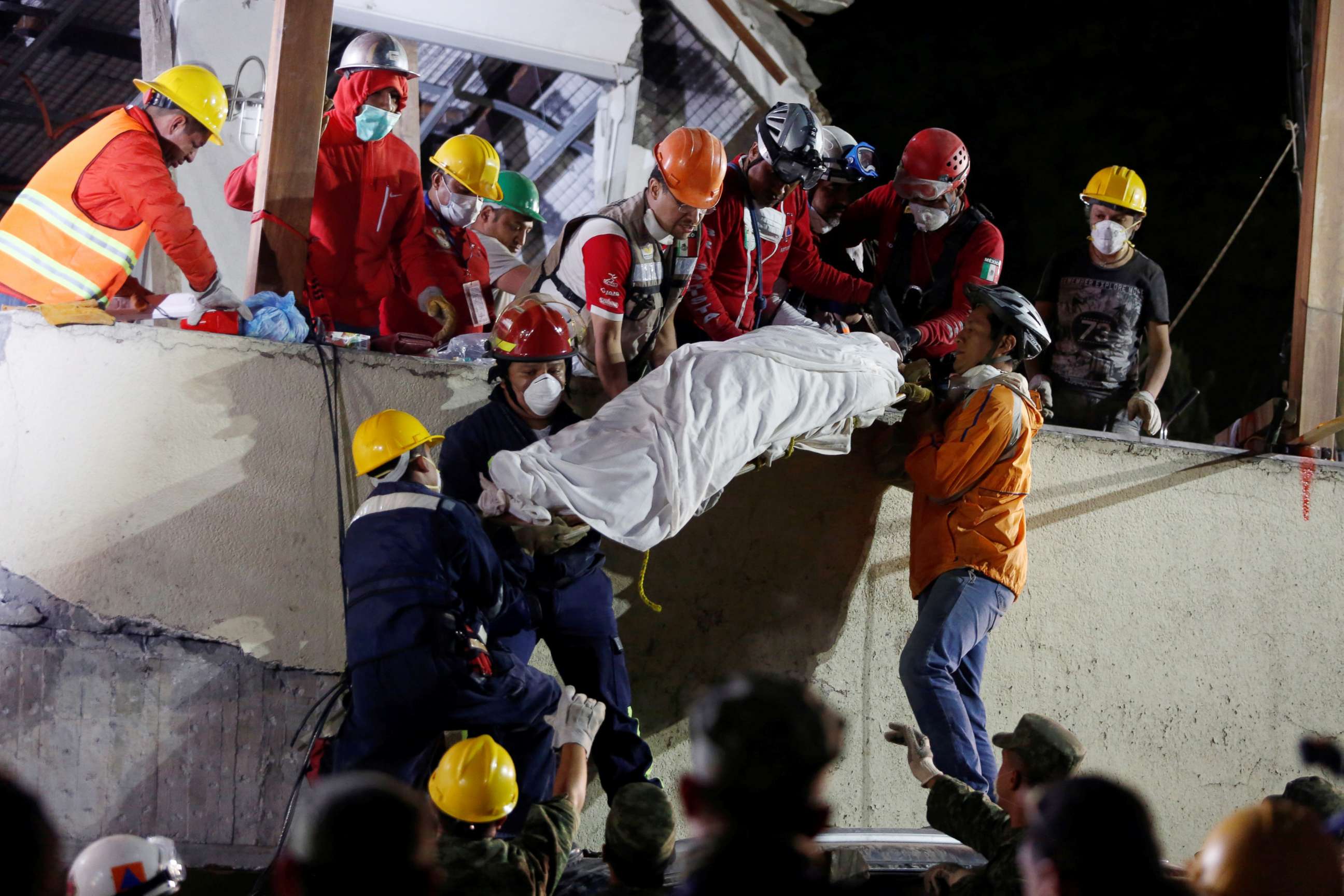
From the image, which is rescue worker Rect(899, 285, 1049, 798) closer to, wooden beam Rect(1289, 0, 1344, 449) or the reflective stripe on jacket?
wooden beam Rect(1289, 0, 1344, 449)

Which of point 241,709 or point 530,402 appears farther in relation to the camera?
point 241,709

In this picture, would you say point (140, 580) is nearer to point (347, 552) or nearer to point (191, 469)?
point (191, 469)

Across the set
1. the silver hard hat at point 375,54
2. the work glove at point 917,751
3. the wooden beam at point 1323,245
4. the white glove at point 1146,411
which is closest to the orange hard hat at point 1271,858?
the work glove at point 917,751

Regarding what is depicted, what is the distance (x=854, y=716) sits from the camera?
4711 millimetres

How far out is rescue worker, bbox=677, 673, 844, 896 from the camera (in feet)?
5.31

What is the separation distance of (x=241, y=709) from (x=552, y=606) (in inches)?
46.4

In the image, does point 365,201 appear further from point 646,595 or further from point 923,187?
point 923,187

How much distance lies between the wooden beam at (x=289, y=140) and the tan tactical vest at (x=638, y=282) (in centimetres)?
93

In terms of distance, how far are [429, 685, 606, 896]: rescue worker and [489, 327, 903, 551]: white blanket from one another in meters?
0.56

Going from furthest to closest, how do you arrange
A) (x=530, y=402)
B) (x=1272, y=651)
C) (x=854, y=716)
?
1. (x=1272, y=651)
2. (x=854, y=716)
3. (x=530, y=402)

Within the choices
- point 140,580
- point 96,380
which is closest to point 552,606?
point 140,580

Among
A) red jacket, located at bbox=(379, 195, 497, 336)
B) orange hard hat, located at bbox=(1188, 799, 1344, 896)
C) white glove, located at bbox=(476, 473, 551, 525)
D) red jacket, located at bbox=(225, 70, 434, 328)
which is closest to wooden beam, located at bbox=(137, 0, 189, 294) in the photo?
red jacket, located at bbox=(225, 70, 434, 328)

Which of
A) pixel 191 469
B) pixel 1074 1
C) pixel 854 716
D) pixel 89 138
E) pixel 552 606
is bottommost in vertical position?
pixel 854 716

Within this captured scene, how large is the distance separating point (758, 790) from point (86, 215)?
3.71 meters
